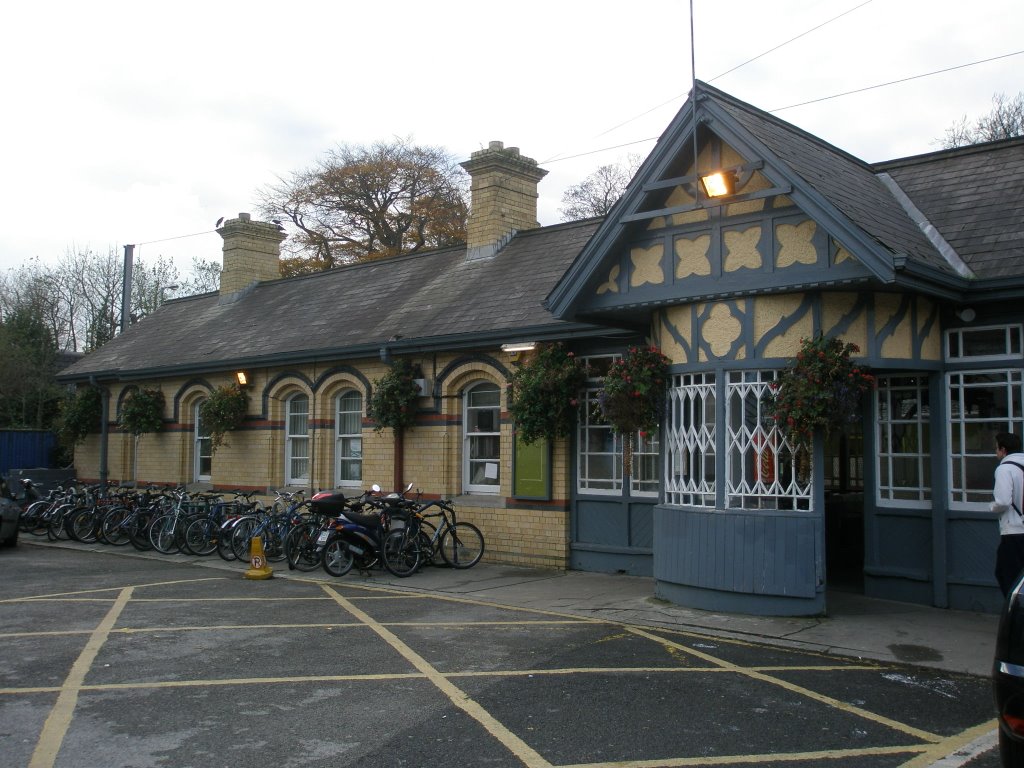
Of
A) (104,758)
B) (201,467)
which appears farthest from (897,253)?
(201,467)

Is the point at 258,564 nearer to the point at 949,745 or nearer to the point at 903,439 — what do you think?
the point at 903,439

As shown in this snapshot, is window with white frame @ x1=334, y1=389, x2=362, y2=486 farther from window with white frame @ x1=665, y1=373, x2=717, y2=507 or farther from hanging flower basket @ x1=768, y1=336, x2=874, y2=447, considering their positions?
hanging flower basket @ x1=768, y1=336, x2=874, y2=447

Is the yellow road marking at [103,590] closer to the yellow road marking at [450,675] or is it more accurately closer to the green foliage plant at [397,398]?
the green foliage plant at [397,398]

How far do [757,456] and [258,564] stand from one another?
22.5ft

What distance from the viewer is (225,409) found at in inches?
699

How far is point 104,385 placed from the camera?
72.7ft

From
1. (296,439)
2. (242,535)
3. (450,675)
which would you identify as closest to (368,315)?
(296,439)

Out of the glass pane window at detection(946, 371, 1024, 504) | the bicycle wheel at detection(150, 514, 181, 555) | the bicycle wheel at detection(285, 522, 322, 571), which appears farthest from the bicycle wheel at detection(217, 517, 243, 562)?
the glass pane window at detection(946, 371, 1024, 504)

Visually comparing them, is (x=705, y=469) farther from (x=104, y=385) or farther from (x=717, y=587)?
(x=104, y=385)

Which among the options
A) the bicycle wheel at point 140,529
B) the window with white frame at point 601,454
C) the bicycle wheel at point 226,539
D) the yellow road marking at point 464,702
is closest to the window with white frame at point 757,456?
the window with white frame at point 601,454

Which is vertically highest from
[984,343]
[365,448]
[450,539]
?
[984,343]

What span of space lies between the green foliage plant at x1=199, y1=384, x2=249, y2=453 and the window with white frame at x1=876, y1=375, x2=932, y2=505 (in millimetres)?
11876

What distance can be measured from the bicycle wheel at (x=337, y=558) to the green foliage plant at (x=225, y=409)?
6.38 meters

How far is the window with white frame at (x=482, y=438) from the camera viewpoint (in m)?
14.3
